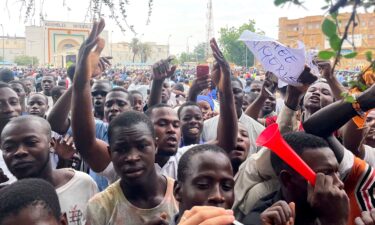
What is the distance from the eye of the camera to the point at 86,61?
10.8 ft

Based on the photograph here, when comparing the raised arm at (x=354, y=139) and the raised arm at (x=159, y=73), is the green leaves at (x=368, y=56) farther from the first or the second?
the raised arm at (x=159, y=73)

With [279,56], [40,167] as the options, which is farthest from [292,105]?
[40,167]

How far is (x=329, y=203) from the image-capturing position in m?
1.97

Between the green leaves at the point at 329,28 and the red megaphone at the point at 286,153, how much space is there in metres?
1.13

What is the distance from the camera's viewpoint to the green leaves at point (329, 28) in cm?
98

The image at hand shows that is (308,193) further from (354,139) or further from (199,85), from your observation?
(199,85)

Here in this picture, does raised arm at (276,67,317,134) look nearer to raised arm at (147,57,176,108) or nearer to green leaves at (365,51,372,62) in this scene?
raised arm at (147,57,176,108)

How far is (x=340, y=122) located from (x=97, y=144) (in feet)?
5.41

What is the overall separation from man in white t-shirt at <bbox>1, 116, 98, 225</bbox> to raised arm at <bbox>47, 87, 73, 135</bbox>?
45.2 inches

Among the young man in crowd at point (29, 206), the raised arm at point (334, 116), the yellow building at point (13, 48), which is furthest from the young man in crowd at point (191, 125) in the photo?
the yellow building at point (13, 48)

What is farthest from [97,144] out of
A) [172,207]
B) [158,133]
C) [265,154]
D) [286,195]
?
[286,195]

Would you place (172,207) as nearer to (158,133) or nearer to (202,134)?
(158,133)

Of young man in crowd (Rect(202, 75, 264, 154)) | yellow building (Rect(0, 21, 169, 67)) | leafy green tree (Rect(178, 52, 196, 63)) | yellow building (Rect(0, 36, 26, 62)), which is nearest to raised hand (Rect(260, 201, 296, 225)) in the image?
young man in crowd (Rect(202, 75, 264, 154))

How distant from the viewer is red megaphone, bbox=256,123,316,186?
2098 millimetres
